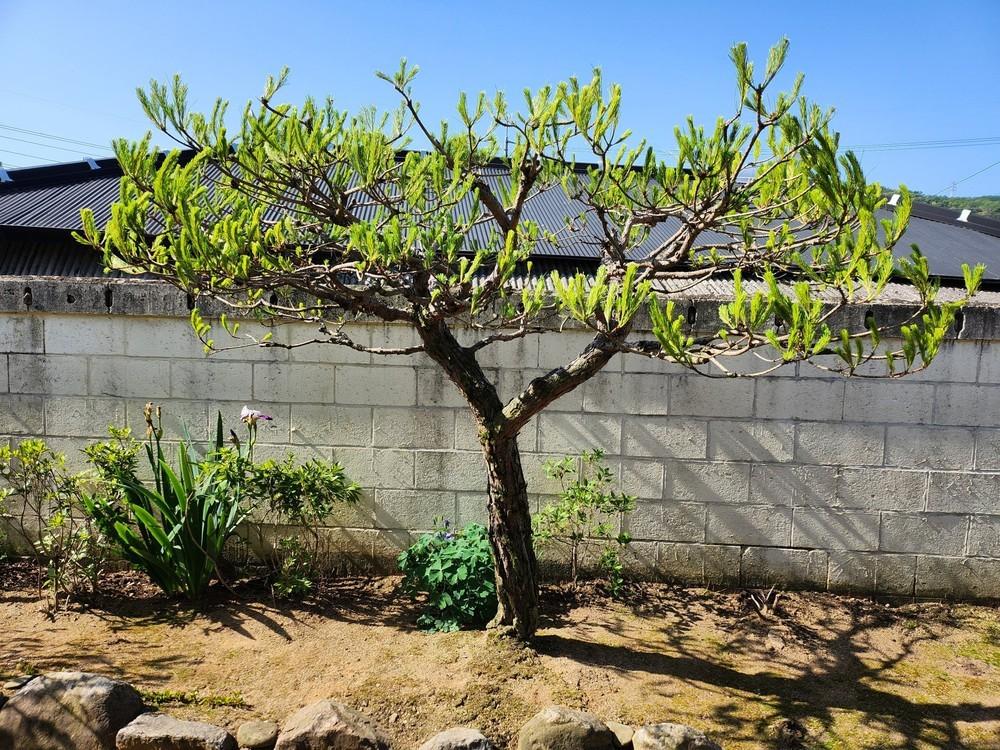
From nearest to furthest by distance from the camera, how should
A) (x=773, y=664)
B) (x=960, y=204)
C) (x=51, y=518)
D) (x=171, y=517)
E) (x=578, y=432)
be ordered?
1. (x=773, y=664)
2. (x=171, y=517)
3. (x=51, y=518)
4. (x=578, y=432)
5. (x=960, y=204)

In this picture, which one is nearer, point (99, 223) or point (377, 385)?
point (377, 385)

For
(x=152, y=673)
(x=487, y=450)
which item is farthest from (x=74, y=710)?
(x=487, y=450)

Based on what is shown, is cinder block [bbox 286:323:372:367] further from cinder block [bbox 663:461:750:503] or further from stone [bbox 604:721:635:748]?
stone [bbox 604:721:635:748]

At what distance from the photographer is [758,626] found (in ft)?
11.4

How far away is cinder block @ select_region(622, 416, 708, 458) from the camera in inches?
147

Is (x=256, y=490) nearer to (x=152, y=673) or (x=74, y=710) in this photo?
(x=152, y=673)

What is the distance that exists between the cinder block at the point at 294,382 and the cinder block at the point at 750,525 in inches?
78.7

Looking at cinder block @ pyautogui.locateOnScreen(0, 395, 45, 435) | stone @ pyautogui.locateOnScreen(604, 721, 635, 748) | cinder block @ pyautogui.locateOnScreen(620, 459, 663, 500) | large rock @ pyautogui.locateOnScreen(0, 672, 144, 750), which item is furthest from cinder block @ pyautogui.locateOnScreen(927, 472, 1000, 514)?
cinder block @ pyautogui.locateOnScreen(0, 395, 45, 435)

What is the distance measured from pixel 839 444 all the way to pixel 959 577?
0.88m

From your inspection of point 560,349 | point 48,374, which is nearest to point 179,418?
point 48,374

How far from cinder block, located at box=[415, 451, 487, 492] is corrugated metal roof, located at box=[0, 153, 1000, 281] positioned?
1615 mm

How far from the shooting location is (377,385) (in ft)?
12.4

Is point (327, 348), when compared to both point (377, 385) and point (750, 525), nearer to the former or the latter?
point (377, 385)

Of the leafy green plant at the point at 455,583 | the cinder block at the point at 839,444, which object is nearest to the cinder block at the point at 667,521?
the cinder block at the point at 839,444
